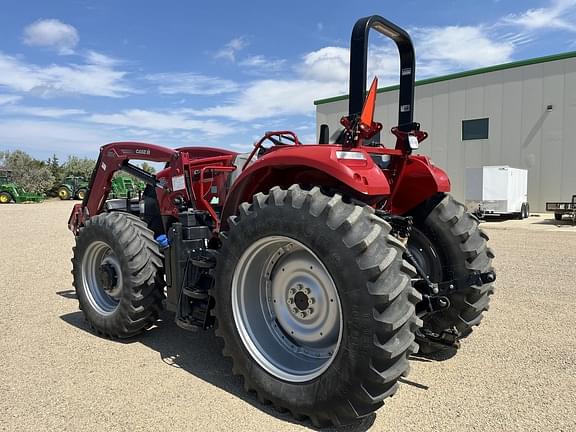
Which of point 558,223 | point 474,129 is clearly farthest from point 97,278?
point 474,129

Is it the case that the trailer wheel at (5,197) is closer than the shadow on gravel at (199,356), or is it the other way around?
the shadow on gravel at (199,356)

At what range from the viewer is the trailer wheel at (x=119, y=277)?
4379 millimetres

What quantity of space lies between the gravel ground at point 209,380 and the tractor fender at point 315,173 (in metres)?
1.33

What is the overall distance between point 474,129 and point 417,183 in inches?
882

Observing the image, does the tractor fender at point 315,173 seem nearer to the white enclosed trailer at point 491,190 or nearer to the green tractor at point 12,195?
the white enclosed trailer at point 491,190

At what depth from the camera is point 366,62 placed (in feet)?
11.0

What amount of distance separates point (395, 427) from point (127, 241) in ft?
9.43

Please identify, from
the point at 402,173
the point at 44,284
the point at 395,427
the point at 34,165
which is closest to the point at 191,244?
the point at 402,173

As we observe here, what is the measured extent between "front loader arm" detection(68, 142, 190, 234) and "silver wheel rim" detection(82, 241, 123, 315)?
811 mm

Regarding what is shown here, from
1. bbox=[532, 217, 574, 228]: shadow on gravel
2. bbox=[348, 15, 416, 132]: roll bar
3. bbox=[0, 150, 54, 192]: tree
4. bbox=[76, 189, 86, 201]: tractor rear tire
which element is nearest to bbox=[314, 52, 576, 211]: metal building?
bbox=[532, 217, 574, 228]: shadow on gravel

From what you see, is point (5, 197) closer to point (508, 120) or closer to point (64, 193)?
point (64, 193)

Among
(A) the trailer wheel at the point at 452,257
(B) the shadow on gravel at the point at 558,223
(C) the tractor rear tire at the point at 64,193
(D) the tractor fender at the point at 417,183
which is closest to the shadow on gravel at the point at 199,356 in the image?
(A) the trailer wheel at the point at 452,257

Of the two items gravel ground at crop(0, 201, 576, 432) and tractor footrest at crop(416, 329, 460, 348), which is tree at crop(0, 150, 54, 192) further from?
tractor footrest at crop(416, 329, 460, 348)

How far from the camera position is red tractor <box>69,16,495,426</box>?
2752 millimetres
